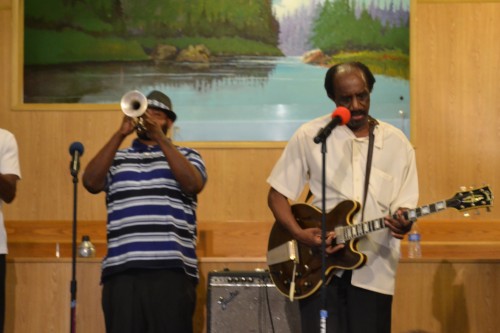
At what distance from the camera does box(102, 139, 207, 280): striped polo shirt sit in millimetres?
4910

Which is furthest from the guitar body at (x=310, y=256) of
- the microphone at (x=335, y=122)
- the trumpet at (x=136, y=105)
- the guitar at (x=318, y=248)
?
the trumpet at (x=136, y=105)

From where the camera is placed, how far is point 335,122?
14.3 ft

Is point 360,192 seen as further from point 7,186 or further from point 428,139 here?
point 428,139

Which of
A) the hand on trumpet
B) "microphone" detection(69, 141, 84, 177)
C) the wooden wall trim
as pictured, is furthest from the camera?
the wooden wall trim

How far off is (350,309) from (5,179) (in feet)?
8.16

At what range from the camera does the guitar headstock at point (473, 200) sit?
14.0 ft

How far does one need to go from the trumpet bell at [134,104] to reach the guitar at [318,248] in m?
0.94

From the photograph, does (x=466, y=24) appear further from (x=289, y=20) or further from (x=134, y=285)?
(x=134, y=285)

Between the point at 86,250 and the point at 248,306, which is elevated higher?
the point at 86,250

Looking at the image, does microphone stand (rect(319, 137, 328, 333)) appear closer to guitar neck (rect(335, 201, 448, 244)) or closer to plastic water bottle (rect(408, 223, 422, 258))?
guitar neck (rect(335, 201, 448, 244))

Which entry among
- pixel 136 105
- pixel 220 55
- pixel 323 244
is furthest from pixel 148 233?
pixel 220 55

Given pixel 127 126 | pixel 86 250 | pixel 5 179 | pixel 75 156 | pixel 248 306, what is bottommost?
pixel 248 306

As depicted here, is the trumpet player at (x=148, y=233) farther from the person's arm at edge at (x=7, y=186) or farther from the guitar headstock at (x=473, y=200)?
the guitar headstock at (x=473, y=200)

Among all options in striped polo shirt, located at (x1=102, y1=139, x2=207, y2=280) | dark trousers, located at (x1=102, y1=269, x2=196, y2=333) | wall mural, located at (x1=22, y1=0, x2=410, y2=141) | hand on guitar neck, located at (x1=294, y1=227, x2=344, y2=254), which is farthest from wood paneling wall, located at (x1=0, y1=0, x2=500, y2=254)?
hand on guitar neck, located at (x1=294, y1=227, x2=344, y2=254)
